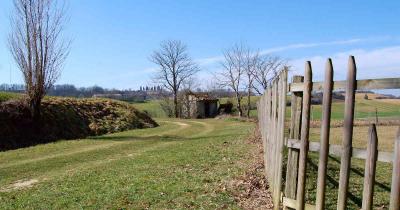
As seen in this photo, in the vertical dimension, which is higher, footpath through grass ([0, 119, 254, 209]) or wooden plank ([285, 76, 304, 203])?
wooden plank ([285, 76, 304, 203])

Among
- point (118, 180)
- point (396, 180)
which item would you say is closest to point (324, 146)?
point (396, 180)

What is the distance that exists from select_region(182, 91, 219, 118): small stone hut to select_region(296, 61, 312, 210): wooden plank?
5711 centimetres

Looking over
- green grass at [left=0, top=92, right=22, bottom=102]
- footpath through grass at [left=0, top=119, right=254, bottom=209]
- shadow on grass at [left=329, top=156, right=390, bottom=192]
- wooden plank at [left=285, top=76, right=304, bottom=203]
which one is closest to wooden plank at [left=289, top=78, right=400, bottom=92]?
wooden plank at [left=285, top=76, right=304, bottom=203]

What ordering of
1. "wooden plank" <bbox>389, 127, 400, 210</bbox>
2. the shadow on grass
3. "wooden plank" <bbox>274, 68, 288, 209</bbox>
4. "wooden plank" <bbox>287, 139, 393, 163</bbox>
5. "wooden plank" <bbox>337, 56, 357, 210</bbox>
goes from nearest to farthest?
"wooden plank" <bbox>389, 127, 400, 210</bbox> → "wooden plank" <bbox>287, 139, 393, 163</bbox> → "wooden plank" <bbox>337, 56, 357, 210</bbox> → "wooden plank" <bbox>274, 68, 288, 209</bbox> → the shadow on grass

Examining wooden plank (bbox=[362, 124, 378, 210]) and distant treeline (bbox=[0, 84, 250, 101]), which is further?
distant treeline (bbox=[0, 84, 250, 101])

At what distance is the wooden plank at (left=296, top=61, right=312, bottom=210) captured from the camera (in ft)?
17.4

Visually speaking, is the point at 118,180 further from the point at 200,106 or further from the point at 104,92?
the point at 104,92

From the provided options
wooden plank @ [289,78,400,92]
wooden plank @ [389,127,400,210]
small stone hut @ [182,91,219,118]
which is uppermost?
wooden plank @ [289,78,400,92]

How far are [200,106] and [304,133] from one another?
58.1 meters

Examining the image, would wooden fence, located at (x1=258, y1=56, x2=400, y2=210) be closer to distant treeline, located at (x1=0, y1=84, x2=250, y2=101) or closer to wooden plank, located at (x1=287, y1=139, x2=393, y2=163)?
wooden plank, located at (x1=287, y1=139, x2=393, y2=163)

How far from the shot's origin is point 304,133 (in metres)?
5.39

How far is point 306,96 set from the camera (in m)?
5.38

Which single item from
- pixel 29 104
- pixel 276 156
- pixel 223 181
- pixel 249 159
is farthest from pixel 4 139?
pixel 276 156

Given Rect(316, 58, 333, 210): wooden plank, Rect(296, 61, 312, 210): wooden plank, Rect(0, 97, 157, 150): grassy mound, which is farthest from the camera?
Rect(0, 97, 157, 150): grassy mound
